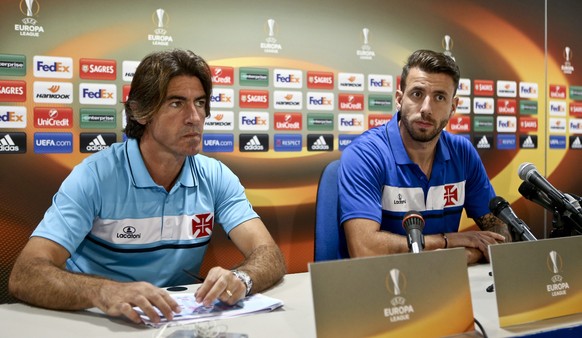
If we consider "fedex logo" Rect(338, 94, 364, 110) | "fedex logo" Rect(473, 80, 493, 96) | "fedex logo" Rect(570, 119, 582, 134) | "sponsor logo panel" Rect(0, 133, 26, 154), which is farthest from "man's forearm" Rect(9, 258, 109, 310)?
"fedex logo" Rect(570, 119, 582, 134)

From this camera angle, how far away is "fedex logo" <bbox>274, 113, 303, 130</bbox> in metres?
2.73

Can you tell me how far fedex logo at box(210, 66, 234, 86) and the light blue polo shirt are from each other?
27.1 inches

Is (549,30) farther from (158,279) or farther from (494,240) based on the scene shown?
(158,279)

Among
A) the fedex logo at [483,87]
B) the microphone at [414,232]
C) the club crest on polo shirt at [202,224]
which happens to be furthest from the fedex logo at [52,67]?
the fedex logo at [483,87]

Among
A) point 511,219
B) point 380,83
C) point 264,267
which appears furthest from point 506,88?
point 264,267

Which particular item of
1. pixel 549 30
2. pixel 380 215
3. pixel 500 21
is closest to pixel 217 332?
pixel 380 215

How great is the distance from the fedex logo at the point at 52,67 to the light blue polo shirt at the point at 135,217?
1.96ft

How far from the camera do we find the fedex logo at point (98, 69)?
2.38m

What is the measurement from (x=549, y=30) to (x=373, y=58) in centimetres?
128

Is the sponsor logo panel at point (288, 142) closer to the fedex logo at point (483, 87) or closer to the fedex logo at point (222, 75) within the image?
the fedex logo at point (222, 75)

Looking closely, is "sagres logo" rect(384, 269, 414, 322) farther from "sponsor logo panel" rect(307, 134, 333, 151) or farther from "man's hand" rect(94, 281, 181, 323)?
"sponsor logo panel" rect(307, 134, 333, 151)

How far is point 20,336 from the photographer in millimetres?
1202

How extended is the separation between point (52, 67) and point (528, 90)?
269 cm

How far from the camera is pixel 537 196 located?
1.63 meters
